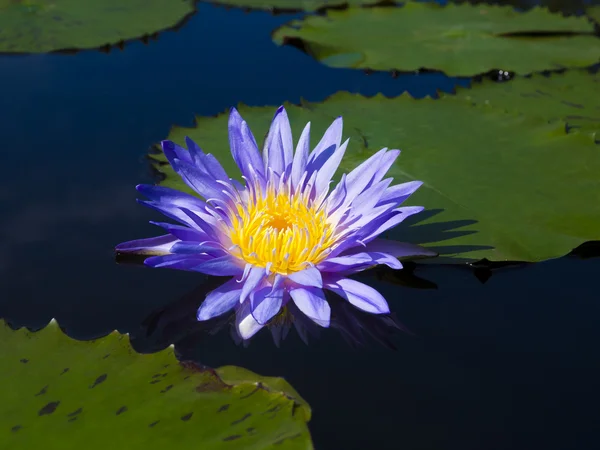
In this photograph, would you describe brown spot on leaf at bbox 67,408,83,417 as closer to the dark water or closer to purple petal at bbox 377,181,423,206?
the dark water

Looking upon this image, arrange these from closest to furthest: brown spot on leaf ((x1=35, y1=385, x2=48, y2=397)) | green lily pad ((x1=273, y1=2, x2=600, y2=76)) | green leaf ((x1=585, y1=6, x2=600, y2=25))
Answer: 1. brown spot on leaf ((x1=35, y1=385, x2=48, y2=397))
2. green lily pad ((x1=273, y1=2, x2=600, y2=76))
3. green leaf ((x1=585, y1=6, x2=600, y2=25))

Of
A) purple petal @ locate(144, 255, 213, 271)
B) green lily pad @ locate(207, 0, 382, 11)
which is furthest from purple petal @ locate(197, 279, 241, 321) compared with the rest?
green lily pad @ locate(207, 0, 382, 11)

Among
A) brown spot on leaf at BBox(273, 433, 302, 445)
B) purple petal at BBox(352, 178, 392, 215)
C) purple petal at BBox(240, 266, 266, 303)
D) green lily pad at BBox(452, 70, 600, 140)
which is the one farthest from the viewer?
green lily pad at BBox(452, 70, 600, 140)

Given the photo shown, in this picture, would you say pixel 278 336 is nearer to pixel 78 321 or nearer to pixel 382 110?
pixel 78 321

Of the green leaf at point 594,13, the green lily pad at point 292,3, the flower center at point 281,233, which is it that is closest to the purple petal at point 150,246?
the flower center at point 281,233

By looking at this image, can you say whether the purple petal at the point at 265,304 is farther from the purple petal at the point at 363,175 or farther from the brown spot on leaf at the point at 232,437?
the purple petal at the point at 363,175

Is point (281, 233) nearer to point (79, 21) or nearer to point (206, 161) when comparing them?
point (206, 161)
